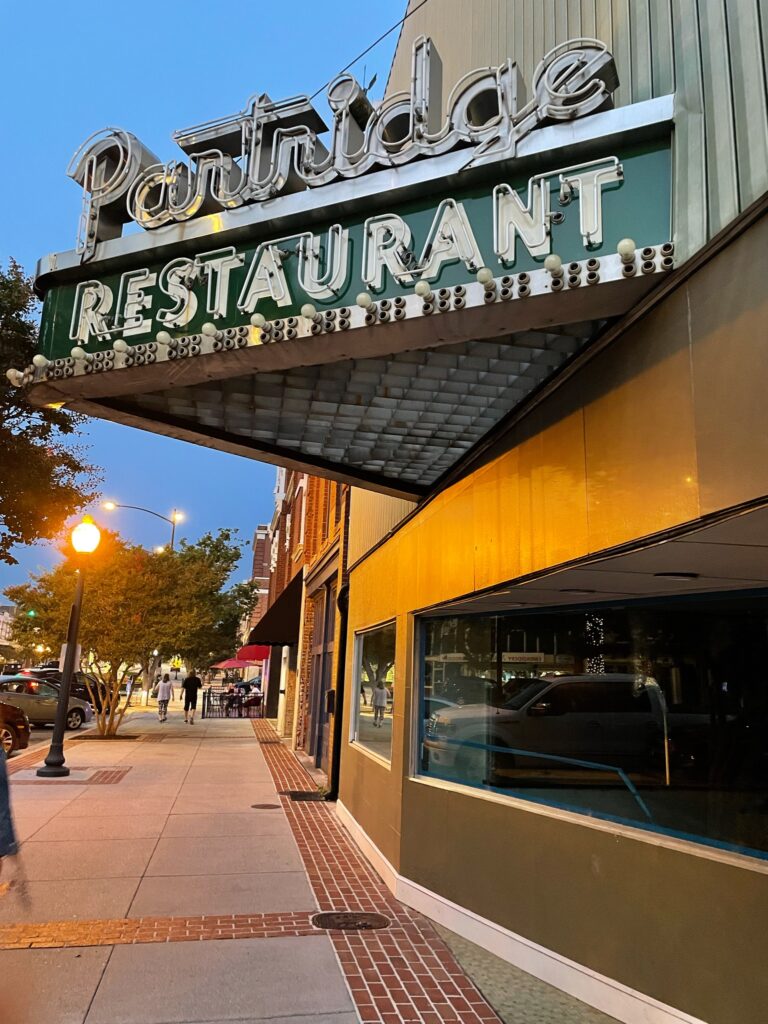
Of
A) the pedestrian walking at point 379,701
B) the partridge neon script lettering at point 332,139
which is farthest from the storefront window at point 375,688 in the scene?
the partridge neon script lettering at point 332,139

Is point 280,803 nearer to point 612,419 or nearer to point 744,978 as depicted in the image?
point 744,978

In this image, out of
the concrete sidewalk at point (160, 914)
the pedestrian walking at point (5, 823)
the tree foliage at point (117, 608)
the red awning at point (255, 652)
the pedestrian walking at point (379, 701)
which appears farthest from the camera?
the red awning at point (255, 652)

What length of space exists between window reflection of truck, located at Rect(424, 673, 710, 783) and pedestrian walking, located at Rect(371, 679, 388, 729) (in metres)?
1.46

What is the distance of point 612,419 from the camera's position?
3.56 metres

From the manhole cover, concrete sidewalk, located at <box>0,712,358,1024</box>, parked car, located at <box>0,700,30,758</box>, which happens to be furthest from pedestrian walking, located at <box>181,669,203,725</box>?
the manhole cover

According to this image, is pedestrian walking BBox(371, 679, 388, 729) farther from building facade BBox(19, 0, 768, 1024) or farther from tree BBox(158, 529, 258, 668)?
tree BBox(158, 529, 258, 668)

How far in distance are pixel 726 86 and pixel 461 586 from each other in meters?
3.43

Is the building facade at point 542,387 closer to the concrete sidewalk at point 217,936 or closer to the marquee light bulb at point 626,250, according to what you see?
the marquee light bulb at point 626,250

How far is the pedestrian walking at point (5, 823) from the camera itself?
343 cm

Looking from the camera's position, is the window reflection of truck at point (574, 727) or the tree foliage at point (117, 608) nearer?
the window reflection of truck at point (574, 727)

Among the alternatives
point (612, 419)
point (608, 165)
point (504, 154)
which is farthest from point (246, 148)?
point (612, 419)

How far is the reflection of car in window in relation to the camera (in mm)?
4855

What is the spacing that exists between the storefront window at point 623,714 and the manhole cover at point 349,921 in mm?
1169

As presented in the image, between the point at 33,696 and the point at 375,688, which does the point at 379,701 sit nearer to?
the point at 375,688
